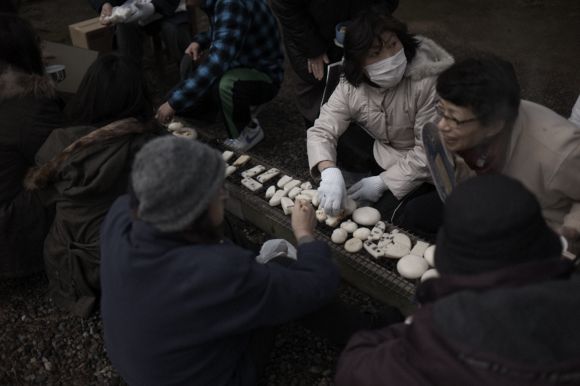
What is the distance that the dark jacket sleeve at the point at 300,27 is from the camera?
3580mm

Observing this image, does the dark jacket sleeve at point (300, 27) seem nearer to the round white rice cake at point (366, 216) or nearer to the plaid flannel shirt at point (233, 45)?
the plaid flannel shirt at point (233, 45)

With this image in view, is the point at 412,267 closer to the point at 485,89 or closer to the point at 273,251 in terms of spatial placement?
the point at 273,251

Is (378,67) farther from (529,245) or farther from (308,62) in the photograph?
(529,245)

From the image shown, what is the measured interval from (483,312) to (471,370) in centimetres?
14

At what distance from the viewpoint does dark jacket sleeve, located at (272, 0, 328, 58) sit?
3580mm

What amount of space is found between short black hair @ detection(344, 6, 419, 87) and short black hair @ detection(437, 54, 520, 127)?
570 millimetres

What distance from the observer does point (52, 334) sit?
9.55ft

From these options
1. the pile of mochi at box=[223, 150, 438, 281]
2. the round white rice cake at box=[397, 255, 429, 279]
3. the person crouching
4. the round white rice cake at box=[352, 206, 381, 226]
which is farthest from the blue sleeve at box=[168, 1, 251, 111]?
the round white rice cake at box=[397, 255, 429, 279]

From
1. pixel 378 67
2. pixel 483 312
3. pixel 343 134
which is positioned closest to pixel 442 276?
pixel 483 312

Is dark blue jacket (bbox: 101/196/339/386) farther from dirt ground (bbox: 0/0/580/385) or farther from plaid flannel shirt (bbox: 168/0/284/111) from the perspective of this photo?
plaid flannel shirt (bbox: 168/0/284/111)

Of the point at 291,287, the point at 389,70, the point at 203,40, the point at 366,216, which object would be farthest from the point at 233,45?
the point at 291,287

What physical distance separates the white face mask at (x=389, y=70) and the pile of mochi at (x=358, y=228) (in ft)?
2.39

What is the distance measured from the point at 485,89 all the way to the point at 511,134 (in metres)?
0.31

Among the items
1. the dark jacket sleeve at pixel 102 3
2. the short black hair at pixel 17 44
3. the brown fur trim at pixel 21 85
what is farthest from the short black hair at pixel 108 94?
the dark jacket sleeve at pixel 102 3
